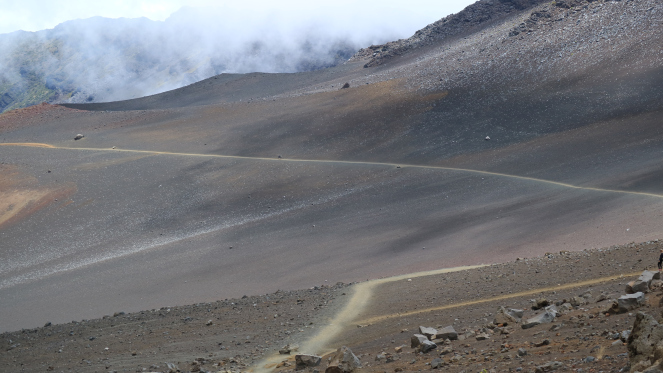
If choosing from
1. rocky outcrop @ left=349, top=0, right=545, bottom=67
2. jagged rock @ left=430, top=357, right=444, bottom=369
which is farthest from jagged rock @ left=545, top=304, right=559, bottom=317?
rocky outcrop @ left=349, top=0, right=545, bottom=67

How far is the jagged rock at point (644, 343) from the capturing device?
611 cm

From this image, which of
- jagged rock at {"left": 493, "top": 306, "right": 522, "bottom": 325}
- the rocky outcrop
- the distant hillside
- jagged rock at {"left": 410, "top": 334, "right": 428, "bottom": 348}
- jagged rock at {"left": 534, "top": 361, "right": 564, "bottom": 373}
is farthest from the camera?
the distant hillside

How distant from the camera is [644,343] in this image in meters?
6.38

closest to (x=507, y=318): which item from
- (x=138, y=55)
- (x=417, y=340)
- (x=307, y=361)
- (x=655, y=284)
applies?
(x=417, y=340)

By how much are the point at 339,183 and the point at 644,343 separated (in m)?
25.1

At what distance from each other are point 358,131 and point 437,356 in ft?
94.7

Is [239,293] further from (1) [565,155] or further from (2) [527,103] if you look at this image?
(2) [527,103]

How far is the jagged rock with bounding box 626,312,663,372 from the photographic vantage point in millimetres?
6109

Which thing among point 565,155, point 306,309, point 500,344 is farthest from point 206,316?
point 565,155

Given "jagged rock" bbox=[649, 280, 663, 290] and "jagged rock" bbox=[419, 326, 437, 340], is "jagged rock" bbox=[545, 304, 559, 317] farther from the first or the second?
"jagged rock" bbox=[419, 326, 437, 340]

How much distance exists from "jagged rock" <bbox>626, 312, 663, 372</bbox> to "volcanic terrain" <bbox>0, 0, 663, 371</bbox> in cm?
478

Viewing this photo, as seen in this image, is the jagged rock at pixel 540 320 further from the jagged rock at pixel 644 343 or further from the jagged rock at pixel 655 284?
the jagged rock at pixel 644 343

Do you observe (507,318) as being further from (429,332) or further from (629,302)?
(629,302)

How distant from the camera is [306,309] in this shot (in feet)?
47.6
